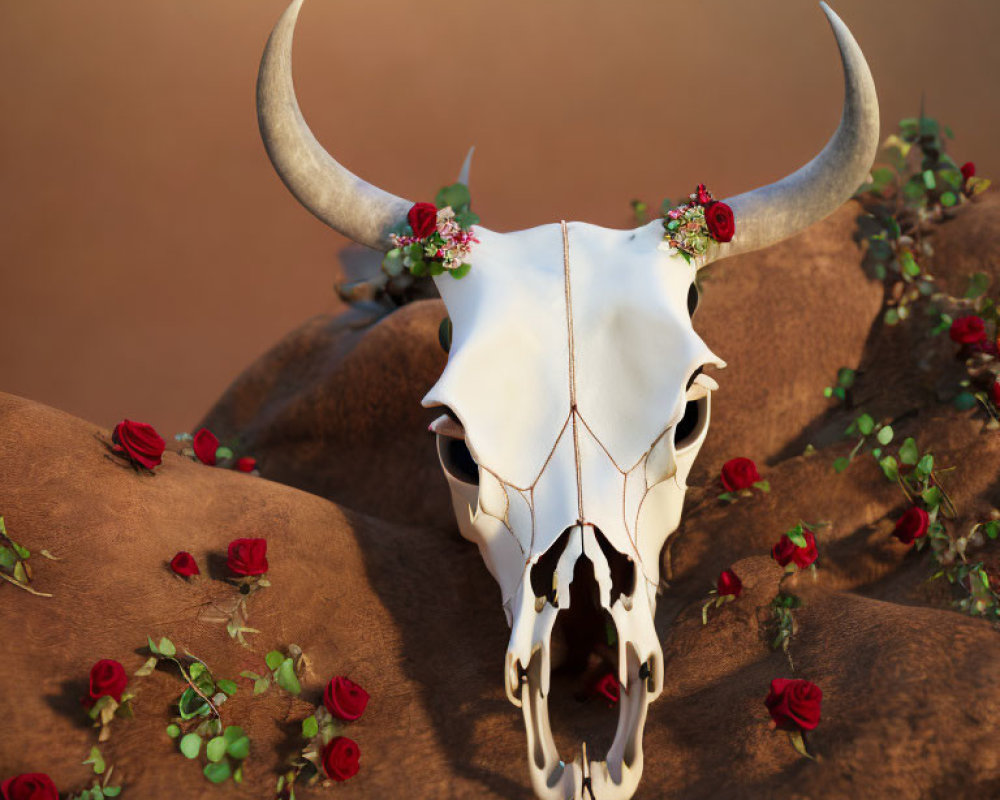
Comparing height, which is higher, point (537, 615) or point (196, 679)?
point (537, 615)

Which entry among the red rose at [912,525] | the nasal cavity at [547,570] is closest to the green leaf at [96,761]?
the nasal cavity at [547,570]

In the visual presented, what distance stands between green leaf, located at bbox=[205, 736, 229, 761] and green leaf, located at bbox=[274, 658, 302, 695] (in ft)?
0.55

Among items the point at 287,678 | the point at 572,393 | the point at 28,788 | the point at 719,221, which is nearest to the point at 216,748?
the point at 287,678

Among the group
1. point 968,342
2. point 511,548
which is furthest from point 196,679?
point 968,342

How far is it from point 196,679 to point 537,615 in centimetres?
72

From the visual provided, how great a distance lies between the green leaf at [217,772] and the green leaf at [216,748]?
1 centimetres

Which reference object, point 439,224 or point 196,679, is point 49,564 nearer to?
point 196,679

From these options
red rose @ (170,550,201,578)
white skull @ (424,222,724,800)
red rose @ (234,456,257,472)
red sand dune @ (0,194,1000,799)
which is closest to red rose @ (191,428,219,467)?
red rose @ (234,456,257,472)

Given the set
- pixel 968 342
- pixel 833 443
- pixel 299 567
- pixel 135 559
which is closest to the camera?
pixel 135 559

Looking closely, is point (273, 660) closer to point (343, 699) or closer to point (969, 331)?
point (343, 699)

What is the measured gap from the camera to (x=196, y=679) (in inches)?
79.0

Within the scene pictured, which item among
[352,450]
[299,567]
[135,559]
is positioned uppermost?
[135,559]

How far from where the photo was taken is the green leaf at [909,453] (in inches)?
98.4

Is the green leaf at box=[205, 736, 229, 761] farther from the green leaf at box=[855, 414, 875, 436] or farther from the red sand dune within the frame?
the green leaf at box=[855, 414, 875, 436]
